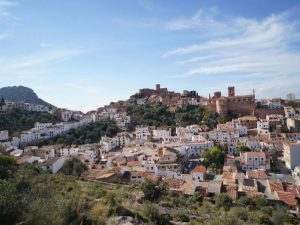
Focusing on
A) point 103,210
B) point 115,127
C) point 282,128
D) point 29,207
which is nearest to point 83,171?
point 103,210

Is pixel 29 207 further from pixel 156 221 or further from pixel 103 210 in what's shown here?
pixel 156 221

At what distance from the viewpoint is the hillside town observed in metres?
23.1

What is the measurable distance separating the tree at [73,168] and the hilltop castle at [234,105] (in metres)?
32.6

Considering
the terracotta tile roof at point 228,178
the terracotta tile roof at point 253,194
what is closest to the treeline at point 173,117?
the terracotta tile roof at point 228,178

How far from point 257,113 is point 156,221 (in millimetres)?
46165

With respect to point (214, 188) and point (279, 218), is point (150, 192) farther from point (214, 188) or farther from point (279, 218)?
point (279, 218)

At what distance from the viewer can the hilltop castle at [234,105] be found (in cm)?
5319

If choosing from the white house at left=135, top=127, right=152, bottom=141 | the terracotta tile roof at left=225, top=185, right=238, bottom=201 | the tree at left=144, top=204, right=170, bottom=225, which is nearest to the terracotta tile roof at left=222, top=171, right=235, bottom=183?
Result: the terracotta tile roof at left=225, top=185, right=238, bottom=201

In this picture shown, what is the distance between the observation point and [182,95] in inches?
2625

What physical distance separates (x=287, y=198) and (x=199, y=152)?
16992 mm

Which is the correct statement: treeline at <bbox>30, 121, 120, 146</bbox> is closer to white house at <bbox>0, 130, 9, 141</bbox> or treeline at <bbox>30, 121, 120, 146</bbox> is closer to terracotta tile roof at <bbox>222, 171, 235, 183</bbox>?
white house at <bbox>0, 130, 9, 141</bbox>

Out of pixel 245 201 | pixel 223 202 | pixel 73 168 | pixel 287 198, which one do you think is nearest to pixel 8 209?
pixel 223 202

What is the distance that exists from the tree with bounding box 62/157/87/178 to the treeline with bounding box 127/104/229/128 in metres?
24.9

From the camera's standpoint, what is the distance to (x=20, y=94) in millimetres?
98812
